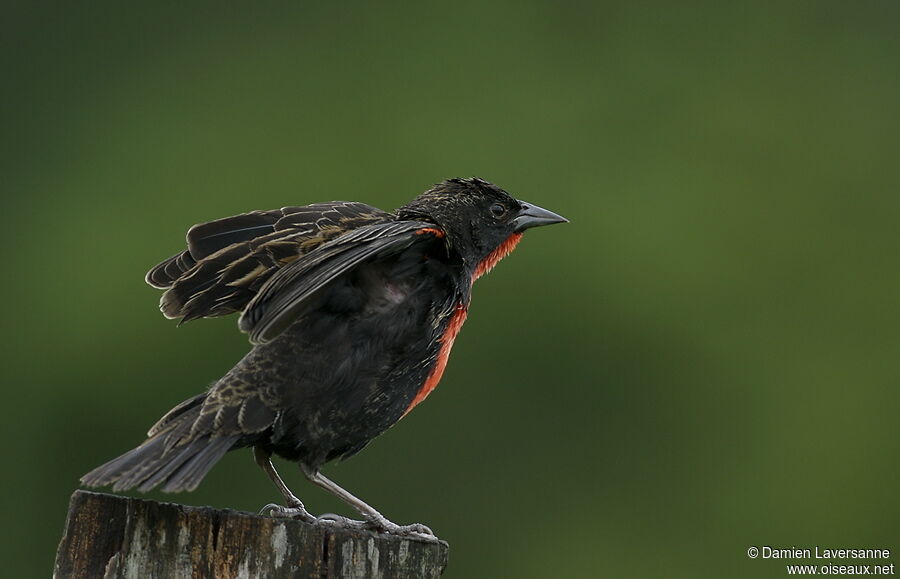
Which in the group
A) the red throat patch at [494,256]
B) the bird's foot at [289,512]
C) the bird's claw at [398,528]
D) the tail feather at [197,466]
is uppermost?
the red throat patch at [494,256]

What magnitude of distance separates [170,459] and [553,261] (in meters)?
7.60

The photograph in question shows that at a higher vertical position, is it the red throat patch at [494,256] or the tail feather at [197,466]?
the red throat patch at [494,256]

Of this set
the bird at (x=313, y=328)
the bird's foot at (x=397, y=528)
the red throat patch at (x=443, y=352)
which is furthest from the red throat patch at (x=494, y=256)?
the bird's foot at (x=397, y=528)

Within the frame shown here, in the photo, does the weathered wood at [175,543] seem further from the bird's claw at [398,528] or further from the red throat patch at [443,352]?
the red throat patch at [443,352]

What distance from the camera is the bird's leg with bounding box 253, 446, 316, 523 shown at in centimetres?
476

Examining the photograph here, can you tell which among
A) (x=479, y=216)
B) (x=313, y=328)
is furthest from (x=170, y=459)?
(x=479, y=216)

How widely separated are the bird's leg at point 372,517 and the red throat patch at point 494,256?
110cm

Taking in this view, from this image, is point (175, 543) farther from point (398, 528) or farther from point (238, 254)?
point (238, 254)

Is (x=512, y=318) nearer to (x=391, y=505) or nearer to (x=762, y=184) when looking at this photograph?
(x=391, y=505)

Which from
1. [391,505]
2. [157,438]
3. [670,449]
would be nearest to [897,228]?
[670,449]

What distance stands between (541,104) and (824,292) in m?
3.44

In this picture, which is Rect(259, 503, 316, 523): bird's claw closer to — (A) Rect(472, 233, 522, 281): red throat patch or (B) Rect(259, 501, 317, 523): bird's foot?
(B) Rect(259, 501, 317, 523): bird's foot

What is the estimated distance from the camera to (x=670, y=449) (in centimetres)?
1107

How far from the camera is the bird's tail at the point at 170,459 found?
453 centimetres
